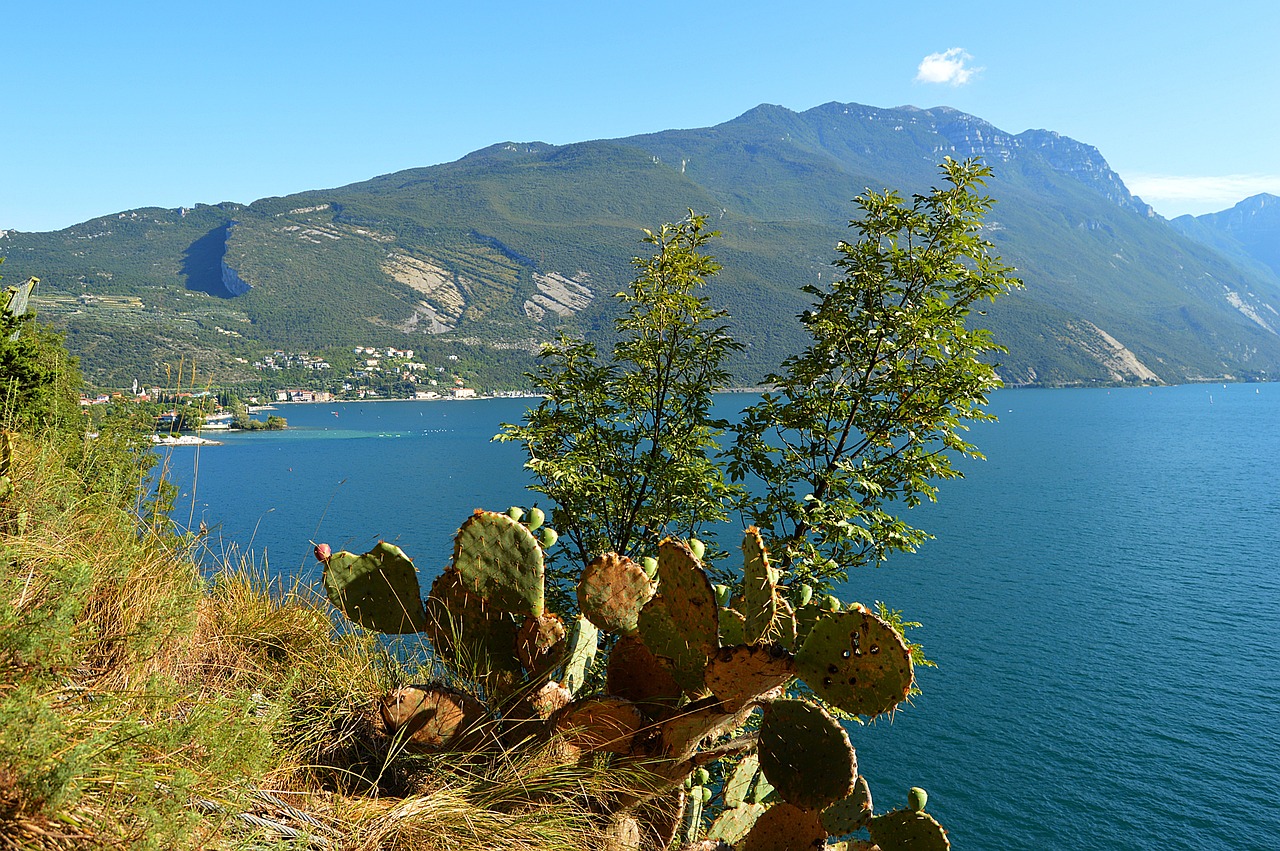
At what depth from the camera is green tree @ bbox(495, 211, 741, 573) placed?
6.80m

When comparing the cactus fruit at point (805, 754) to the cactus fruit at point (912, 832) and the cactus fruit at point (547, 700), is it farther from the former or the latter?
the cactus fruit at point (912, 832)

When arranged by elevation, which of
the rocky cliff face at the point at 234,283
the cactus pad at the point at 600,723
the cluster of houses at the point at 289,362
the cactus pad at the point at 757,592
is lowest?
the cluster of houses at the point at 289,362

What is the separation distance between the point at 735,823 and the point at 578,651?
3.45ft

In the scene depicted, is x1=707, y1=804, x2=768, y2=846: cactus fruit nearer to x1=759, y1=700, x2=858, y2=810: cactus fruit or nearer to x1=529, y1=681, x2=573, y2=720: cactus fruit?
x1=759, y1=700, x2=858, y2=810: cactus fruit

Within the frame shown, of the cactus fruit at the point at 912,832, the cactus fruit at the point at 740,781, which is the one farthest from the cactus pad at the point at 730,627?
the cactus fruit at the point at 912,832

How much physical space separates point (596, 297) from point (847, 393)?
187m

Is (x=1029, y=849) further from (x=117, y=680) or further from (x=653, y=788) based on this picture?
(x=117, y=680)

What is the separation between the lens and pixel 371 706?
253 cm

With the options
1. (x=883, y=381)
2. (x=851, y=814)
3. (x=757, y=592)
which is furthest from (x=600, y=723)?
(x=883, y=381)

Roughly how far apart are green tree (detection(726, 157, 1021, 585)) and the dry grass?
11.1ft

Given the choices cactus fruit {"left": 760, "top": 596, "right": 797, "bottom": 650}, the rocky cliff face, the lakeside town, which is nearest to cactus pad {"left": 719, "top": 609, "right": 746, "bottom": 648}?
cactus fruit {"left": 760, "top": 596, "right": 797, "bottom": 650}

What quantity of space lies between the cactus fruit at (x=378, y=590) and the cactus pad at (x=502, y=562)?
1.01 ft

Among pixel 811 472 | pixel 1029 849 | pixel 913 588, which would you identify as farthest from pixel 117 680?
pixel 913 588

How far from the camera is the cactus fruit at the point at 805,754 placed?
2.41 m
